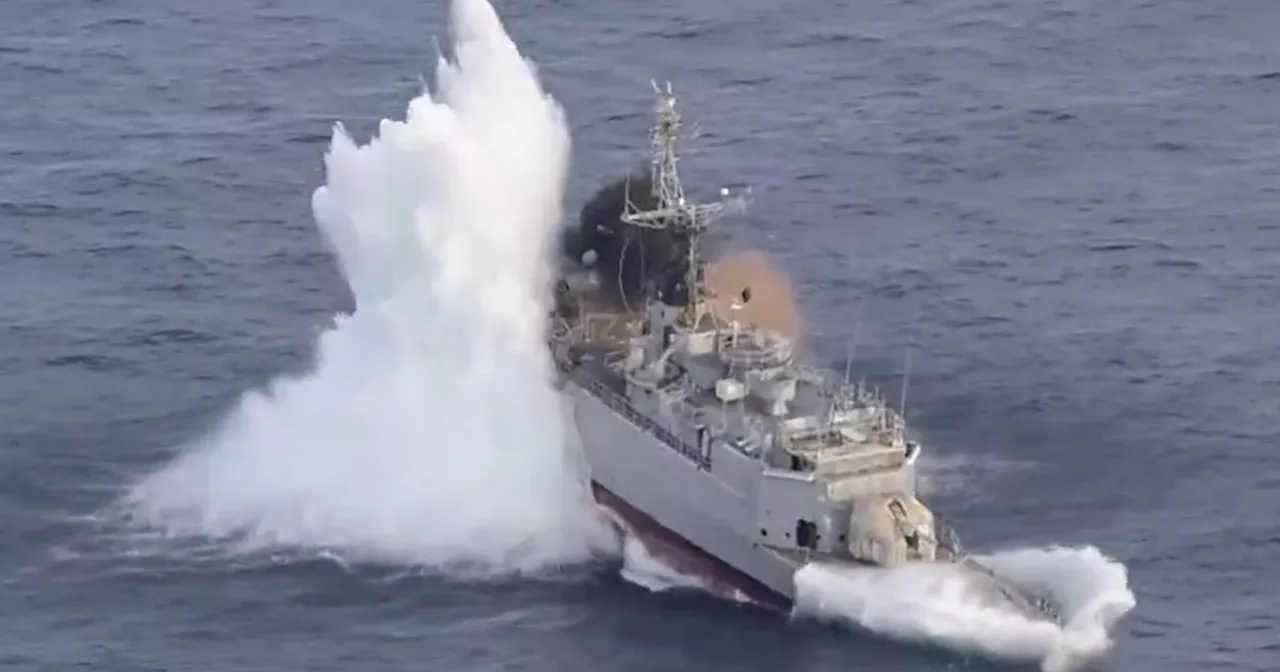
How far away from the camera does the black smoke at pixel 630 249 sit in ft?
481

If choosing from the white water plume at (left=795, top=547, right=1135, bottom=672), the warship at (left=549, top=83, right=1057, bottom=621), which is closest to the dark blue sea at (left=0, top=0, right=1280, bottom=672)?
the white water plume at (left=795, top=547, right=1135, bottom=672)

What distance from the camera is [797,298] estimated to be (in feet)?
543

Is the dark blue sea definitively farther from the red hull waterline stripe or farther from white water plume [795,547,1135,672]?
the red hull waterline stripe

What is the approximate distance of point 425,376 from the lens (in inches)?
5817

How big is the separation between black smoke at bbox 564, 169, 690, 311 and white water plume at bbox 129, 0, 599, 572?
166 inches

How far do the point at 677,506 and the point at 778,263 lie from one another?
101ft

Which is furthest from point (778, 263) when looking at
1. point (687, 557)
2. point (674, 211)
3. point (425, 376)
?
point (687, 557)

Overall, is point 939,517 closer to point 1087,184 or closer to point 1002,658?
Result: point 1002,658

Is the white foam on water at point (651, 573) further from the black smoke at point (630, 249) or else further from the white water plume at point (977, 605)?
the black smoke at point (630, 249)

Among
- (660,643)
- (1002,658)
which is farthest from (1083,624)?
(660,643)

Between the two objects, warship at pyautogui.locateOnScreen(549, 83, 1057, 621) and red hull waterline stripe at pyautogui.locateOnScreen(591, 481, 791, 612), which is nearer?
warship at pyautogui.locateOnScreen(549, 83, 1057, 621)

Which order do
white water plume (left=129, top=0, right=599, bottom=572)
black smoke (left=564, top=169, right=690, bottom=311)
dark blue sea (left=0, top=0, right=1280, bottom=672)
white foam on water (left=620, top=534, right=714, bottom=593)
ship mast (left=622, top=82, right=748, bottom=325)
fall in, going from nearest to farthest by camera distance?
dark blue sea (left=0, top=0, right=1280, bottom=672) < white foam on water (left=620, top=534, right=714, bottom=593) < white water plume (left=129, top=0, right=599, bottom=572) < ship mast (left=622, top=82, right=748, bottom=325) < black smoke (left=564, top=169, right=690, bottom=311)

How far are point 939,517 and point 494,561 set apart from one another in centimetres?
1871

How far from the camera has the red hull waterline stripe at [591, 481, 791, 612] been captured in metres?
136
